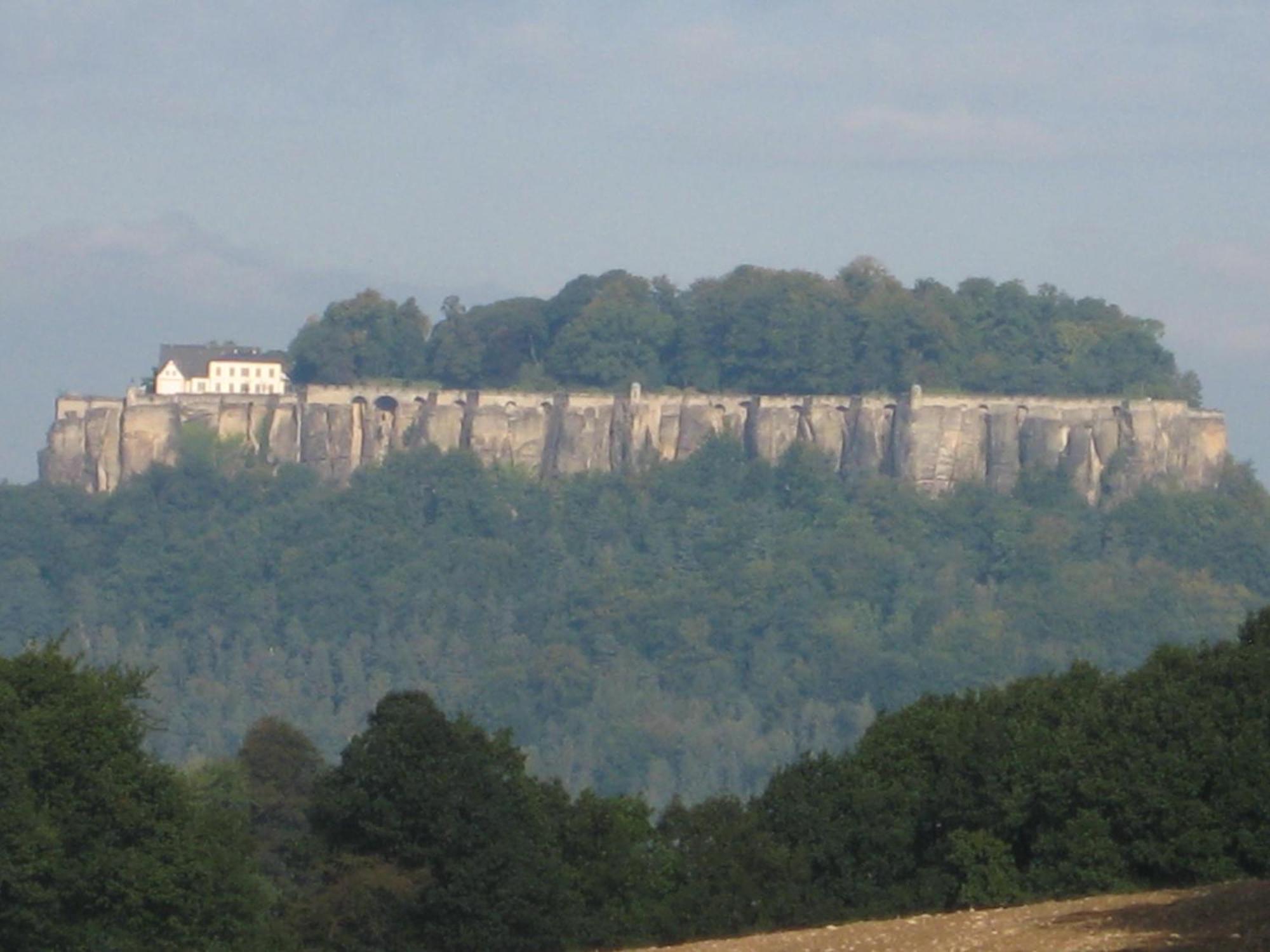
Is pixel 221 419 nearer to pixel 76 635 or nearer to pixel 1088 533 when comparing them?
pixel 76 635

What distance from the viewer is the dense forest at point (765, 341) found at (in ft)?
458

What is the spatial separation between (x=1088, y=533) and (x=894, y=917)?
3597 inches

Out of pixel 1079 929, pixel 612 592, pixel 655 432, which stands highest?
pixel 655 432

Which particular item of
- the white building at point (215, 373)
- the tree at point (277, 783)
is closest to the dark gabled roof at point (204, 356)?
the white building at point (215, 373)

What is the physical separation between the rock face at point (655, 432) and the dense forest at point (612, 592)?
93 cm

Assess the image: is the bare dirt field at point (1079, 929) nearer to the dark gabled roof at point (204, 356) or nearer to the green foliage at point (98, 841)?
Answer: the green foliage at point (98, 841)

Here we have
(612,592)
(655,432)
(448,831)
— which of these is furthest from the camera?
(655,432)

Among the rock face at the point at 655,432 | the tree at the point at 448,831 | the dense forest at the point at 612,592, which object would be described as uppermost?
the rock face at the point at 655,432

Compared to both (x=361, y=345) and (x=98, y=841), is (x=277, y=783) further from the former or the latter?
(x=361, y=345)

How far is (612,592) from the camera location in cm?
13262

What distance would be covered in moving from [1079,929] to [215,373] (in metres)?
109

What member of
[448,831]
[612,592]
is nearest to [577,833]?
[448,831]

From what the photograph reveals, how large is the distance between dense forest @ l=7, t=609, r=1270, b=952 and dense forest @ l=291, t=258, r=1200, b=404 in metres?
93.0

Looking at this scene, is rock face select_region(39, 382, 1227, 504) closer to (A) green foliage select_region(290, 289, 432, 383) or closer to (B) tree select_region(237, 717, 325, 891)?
(A) green foliage select_region(290, 289, 432, 383)
